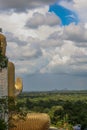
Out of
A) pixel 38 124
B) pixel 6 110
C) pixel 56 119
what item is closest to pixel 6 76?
pixel 38 124

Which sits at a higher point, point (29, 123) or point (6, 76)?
point (6, 76)

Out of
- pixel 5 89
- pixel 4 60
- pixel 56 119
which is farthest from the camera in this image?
pixel 56 119

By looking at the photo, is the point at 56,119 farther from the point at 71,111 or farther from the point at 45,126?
the point at 45,126

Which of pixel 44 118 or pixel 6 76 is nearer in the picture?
pixel 6 76

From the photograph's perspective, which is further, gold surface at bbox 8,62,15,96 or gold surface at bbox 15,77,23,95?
gold surface at bbox 15,77,23,95

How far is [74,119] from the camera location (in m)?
53.3

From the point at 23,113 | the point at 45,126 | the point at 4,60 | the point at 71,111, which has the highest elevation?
the point at 4,60

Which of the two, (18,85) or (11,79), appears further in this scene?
(18,85)

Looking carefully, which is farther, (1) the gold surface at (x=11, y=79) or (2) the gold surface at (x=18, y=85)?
(2) the gold surface at (x=18, y=85)

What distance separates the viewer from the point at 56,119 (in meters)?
47.0

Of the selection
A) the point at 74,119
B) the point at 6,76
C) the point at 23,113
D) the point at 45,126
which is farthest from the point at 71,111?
the point at 23,113

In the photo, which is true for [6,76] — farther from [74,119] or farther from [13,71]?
[74,119]

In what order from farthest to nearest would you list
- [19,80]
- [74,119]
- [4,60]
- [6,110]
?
[74,119] → [19,80] → [6,110] → [4,60]

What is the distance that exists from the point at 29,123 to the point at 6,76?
4.74 meters
